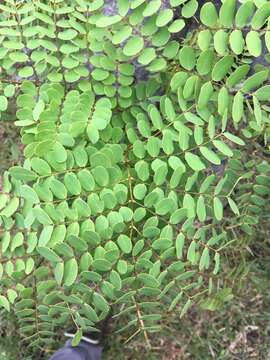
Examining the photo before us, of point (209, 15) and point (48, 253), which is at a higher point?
point (209, 15)

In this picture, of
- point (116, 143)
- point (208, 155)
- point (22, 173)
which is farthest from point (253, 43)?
point (22, 173)

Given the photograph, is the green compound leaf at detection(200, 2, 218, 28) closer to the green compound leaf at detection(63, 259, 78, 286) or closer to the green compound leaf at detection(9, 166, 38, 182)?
the green compound leaf at detection(9, 166, 38, 182)

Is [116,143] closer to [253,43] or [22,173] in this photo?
[22,173]

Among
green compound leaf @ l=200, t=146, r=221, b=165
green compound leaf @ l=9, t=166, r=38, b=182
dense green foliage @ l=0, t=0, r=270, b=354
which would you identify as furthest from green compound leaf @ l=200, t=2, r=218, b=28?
green compound leaf @ l=9, t=166, r=38, b=182

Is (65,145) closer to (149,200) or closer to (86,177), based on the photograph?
(86,177)

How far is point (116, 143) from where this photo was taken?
54.5 inches

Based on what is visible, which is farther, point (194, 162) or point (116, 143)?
point (116, 143)

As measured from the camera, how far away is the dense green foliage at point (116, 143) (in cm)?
122

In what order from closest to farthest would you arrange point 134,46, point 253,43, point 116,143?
point 253,43 → point 134,46 → point 116,143

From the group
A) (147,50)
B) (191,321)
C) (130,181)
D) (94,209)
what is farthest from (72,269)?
(191,321)

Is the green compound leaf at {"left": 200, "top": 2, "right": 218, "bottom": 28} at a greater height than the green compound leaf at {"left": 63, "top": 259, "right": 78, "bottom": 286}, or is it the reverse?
the green compound leaf at {"left": 200, "top": 2, "right": 218, "bottom": 28}

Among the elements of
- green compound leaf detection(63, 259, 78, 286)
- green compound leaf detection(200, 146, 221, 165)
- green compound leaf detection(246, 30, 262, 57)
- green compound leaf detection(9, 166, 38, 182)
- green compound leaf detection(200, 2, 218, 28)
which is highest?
green compound leaf detection(200, 2, 218, 28)

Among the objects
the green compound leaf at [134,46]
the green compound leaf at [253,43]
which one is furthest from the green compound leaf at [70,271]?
the green compound leaf at [253,43]

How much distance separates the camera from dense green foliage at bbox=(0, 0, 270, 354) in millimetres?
1220
